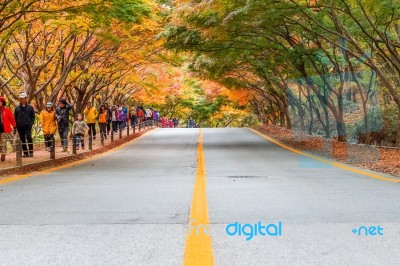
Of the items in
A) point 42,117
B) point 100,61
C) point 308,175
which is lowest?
point 308,175

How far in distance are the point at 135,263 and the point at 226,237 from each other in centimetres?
127

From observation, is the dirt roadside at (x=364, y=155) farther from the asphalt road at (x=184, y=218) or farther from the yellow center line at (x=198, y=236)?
the yellow center line at (x=198, y=236)

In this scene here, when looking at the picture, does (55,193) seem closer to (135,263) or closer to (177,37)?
(135,263)

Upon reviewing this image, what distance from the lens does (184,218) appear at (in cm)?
A: 693

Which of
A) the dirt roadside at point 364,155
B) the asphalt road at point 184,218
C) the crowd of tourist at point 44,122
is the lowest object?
the dirt roadside at point 364,155

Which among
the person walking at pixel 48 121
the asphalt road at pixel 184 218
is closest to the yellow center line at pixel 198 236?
the asphalt road at pixel 184 218

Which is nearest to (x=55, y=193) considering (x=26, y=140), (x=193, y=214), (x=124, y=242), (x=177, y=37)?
(x=193, y=214)

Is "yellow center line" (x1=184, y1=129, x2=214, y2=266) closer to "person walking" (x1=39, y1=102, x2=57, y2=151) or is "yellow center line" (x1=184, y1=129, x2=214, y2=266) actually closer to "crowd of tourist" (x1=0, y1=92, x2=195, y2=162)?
"crowd of tourist" (x1=0, y1=92, x2=195, y2=162)

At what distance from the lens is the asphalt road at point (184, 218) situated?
4.99 m

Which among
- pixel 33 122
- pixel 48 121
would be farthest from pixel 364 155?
pixel 33 122

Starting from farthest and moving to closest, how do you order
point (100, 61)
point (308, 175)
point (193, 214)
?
point (100, 61), point (308, 175), point (193, 214)

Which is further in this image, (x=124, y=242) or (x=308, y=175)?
(x=308, y=175)

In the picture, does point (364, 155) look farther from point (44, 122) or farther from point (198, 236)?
point (198, 236)

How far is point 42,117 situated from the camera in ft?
64.0
